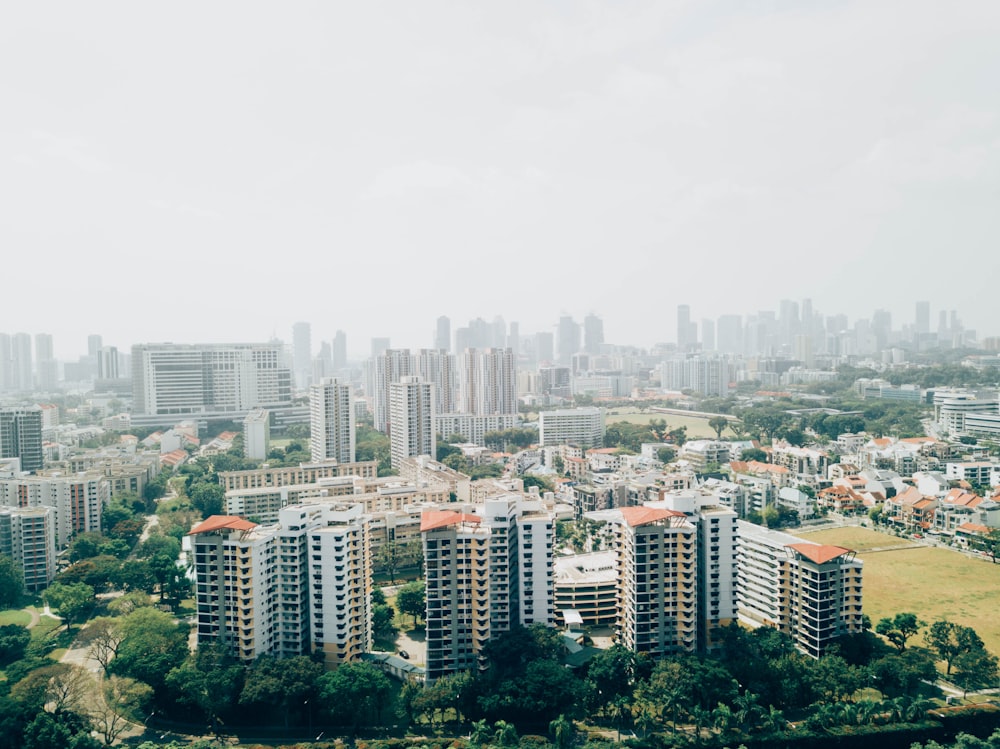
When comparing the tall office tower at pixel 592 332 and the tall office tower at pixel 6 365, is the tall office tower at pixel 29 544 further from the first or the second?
the tall office tower at pixel 592 332

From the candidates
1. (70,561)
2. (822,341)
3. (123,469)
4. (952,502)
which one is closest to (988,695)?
(952,502)

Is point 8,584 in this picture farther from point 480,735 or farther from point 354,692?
point 480,735

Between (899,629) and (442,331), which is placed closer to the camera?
(899,629)

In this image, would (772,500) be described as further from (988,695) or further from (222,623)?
(222,623)

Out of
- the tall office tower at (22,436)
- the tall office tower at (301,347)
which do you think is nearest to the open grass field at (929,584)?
the tall office tower at (22,436)

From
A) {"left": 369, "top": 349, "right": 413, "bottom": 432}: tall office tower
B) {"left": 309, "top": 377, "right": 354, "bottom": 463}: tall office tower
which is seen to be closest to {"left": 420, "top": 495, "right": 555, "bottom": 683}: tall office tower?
{"left": 309, "top": 377, "right": 354, "bottom": 463}: tall office tower

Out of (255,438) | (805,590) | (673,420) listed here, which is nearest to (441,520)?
(805,590)

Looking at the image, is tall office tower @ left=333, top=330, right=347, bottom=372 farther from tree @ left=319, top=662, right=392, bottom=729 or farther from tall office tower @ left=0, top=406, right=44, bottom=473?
tree @ left=319, top=662, right=392, bottom=729
